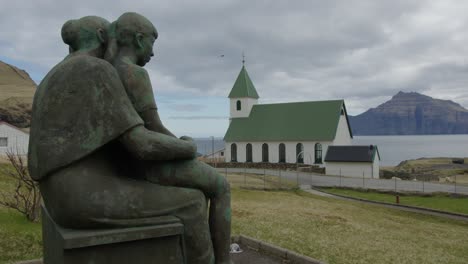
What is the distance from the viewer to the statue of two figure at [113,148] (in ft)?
12.3

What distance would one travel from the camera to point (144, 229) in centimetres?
388

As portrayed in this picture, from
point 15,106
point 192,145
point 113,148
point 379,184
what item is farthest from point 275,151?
point 113,148

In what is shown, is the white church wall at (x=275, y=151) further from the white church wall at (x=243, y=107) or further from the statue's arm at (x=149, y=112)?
the statue's arm at (x=149, y=112)

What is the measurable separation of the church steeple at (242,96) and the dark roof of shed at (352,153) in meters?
16.1

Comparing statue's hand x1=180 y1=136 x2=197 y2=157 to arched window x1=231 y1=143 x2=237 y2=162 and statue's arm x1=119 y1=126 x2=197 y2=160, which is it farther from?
arched window x1=231 y1=143 x2=237 y2=162

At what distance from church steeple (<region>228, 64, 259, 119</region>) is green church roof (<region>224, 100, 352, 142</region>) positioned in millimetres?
943

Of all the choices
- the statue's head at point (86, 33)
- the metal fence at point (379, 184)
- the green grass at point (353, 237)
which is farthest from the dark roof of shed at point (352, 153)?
the statue's head at point (86, 33)

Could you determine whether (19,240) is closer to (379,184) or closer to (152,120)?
(152,120)

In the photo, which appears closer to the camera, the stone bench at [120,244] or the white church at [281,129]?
the stone bench at [120,244]

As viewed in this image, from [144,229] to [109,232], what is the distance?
0.32m

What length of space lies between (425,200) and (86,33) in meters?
26.0

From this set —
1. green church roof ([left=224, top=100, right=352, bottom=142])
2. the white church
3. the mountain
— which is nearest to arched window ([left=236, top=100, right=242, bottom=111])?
the white church

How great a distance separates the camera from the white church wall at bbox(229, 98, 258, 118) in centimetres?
6100

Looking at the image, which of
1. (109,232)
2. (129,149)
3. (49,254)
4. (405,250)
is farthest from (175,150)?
(405,250)
